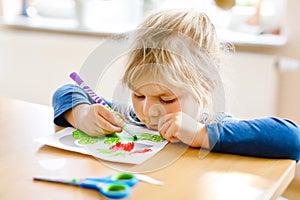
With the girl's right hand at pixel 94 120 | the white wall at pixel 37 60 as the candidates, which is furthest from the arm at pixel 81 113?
the white wall at pixel 37 60

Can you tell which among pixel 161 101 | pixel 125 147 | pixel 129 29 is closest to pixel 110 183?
pixel 125 147

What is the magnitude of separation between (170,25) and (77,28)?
1.56 meters

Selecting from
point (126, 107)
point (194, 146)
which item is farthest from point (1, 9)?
point (194, 146)

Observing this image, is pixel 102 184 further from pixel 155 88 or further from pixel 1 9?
pixel 1 9

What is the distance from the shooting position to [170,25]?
3.64 feet

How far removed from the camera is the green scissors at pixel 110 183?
2.39 ft

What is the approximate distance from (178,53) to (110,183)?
1.25 feet

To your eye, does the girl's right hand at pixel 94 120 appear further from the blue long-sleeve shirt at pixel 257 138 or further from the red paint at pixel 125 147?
the blue long-sleeve shirt at pixel 257 138

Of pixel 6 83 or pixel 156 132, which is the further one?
pixel 6 83

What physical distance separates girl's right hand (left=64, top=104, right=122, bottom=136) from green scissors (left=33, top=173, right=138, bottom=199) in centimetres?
23

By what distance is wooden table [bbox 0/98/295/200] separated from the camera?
0.76m

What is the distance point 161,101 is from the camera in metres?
1.02

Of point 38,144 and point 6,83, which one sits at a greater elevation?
point 38,144

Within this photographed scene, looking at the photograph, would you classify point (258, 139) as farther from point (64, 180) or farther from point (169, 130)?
point (64, 180)
